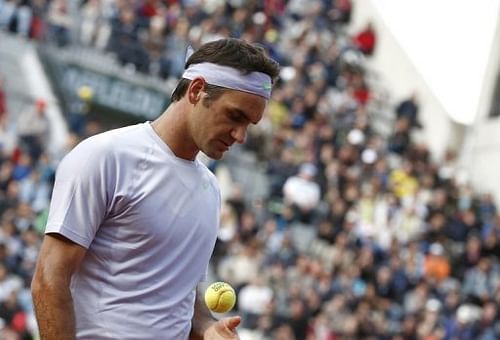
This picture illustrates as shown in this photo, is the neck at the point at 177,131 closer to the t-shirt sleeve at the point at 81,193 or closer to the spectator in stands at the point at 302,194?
the t-shirt sleeve at the point at 81,193

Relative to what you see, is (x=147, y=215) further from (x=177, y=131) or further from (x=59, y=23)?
(x=59, y=23)

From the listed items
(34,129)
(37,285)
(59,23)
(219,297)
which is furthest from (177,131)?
(59,23)

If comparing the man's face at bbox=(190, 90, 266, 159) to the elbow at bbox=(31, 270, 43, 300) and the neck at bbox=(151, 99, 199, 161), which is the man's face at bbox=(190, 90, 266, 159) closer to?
the neck at bbox=(151, 99, 199, 161)

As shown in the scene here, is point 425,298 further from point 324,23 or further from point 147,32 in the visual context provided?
point 324,23

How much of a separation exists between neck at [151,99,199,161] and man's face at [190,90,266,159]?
0.12 feet

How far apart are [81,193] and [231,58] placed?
690mm

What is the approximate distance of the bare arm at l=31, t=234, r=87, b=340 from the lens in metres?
3.90

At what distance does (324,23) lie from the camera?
26.5 meters

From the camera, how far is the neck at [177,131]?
4254mm

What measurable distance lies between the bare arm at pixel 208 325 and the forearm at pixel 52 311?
53 centimetres

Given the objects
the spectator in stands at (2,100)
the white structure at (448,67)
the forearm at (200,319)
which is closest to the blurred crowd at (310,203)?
the spectator in stands at (2,100)

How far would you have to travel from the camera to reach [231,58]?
4219 mm

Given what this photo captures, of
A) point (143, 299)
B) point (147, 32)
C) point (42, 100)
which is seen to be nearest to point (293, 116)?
point (147, 32)

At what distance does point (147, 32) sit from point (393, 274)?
5.93 m
